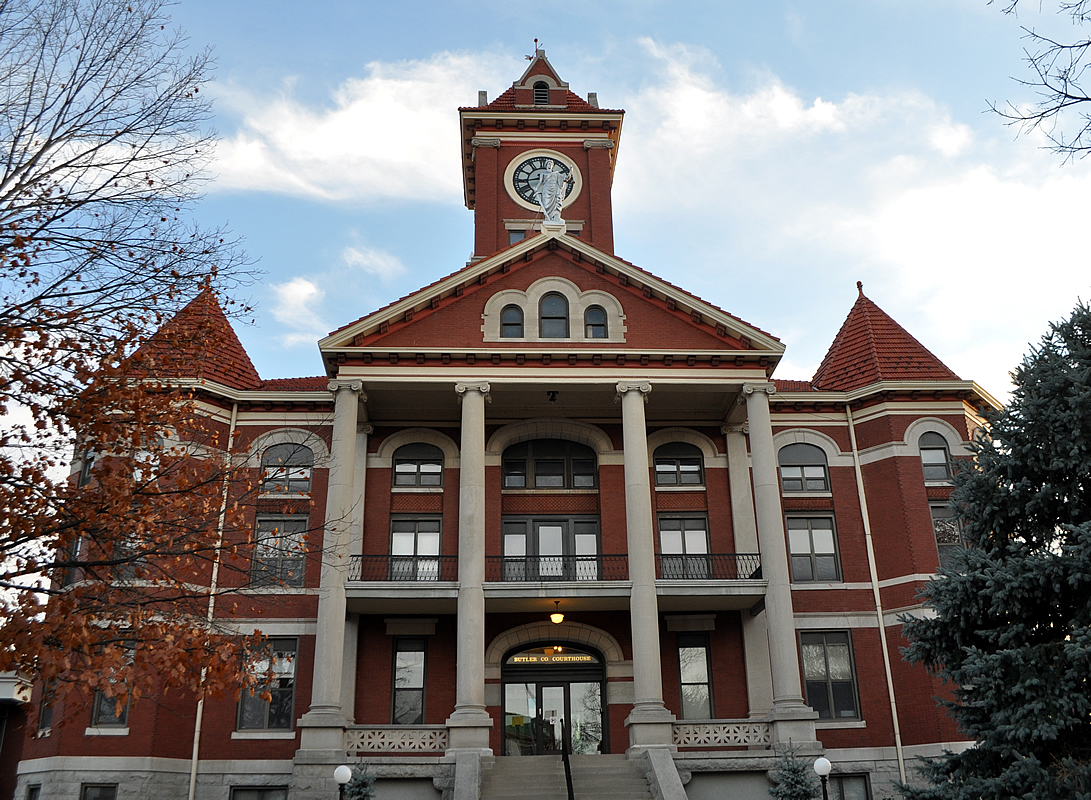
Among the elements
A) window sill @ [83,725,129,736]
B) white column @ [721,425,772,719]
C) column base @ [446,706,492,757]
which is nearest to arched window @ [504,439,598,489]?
white column @ [721,425,772,719]

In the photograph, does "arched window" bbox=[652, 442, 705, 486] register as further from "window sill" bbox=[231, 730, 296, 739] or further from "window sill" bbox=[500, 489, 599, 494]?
"window sill" bbox=[231, 730, 296, 739]

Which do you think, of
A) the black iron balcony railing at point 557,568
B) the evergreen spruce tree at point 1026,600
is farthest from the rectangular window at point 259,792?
the evergreen spruce tree at point 1026,600

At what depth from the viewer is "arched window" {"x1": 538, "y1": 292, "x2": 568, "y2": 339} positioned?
2808 cm

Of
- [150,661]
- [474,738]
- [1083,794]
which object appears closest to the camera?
[150,661]

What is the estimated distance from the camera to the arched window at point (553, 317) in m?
28.1

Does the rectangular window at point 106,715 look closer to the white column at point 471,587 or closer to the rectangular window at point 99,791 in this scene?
the rectangular window at point 99,791

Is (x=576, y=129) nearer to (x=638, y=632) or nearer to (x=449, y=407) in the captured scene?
(x=449, y=407)

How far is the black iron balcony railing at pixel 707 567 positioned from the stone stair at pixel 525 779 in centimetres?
689

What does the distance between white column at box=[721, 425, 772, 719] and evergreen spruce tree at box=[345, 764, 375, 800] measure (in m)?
10.7

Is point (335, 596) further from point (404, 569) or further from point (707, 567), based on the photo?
point (707, 567)

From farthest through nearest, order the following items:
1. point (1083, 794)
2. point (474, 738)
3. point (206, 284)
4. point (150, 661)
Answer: point (474, 738)
point (1083, 794)
point (206, 284)
point (150, 661)

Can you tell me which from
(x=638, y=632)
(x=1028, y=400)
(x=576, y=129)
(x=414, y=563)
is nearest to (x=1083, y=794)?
(x=1028, y=400)

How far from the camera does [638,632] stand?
24.6 m

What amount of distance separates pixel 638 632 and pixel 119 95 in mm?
17419
